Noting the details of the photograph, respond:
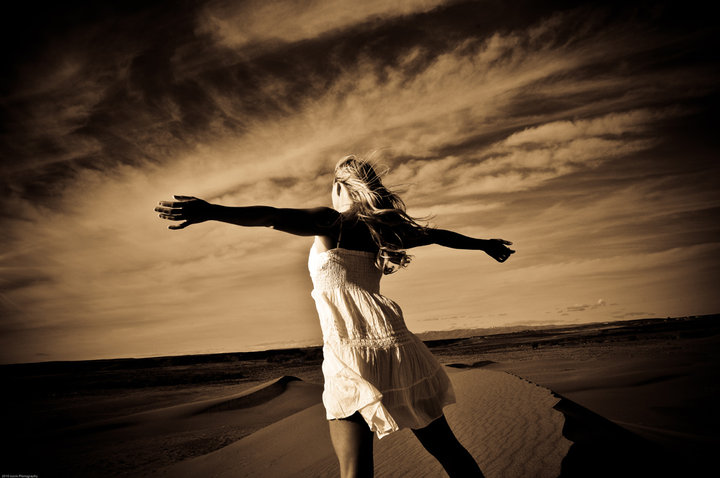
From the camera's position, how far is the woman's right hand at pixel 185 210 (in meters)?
1.55

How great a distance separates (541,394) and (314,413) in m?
3.93

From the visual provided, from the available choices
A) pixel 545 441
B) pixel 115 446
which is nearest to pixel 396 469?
pixel 545 441

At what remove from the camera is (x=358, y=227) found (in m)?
2.09

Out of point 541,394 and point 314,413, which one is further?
point 314,413

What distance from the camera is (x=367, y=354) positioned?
1.89 meters

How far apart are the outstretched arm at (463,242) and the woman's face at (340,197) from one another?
16.4 inches

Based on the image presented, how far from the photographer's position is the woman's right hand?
5.08ft

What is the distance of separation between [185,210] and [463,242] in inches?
71.6

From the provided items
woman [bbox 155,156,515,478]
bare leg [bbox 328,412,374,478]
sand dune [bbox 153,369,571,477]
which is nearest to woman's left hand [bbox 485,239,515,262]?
woman [bbox 155,156,515,478]

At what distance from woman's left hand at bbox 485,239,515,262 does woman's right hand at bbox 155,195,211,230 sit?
6.72ft

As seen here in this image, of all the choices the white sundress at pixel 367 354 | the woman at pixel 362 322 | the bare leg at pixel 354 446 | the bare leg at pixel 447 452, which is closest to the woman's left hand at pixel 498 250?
the woman at pixel 362 322

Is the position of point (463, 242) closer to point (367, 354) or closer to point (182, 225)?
point (367, 354)

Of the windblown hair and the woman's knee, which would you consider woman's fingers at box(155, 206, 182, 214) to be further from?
the woman's knee

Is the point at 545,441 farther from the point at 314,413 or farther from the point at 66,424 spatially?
the point at 66,424
